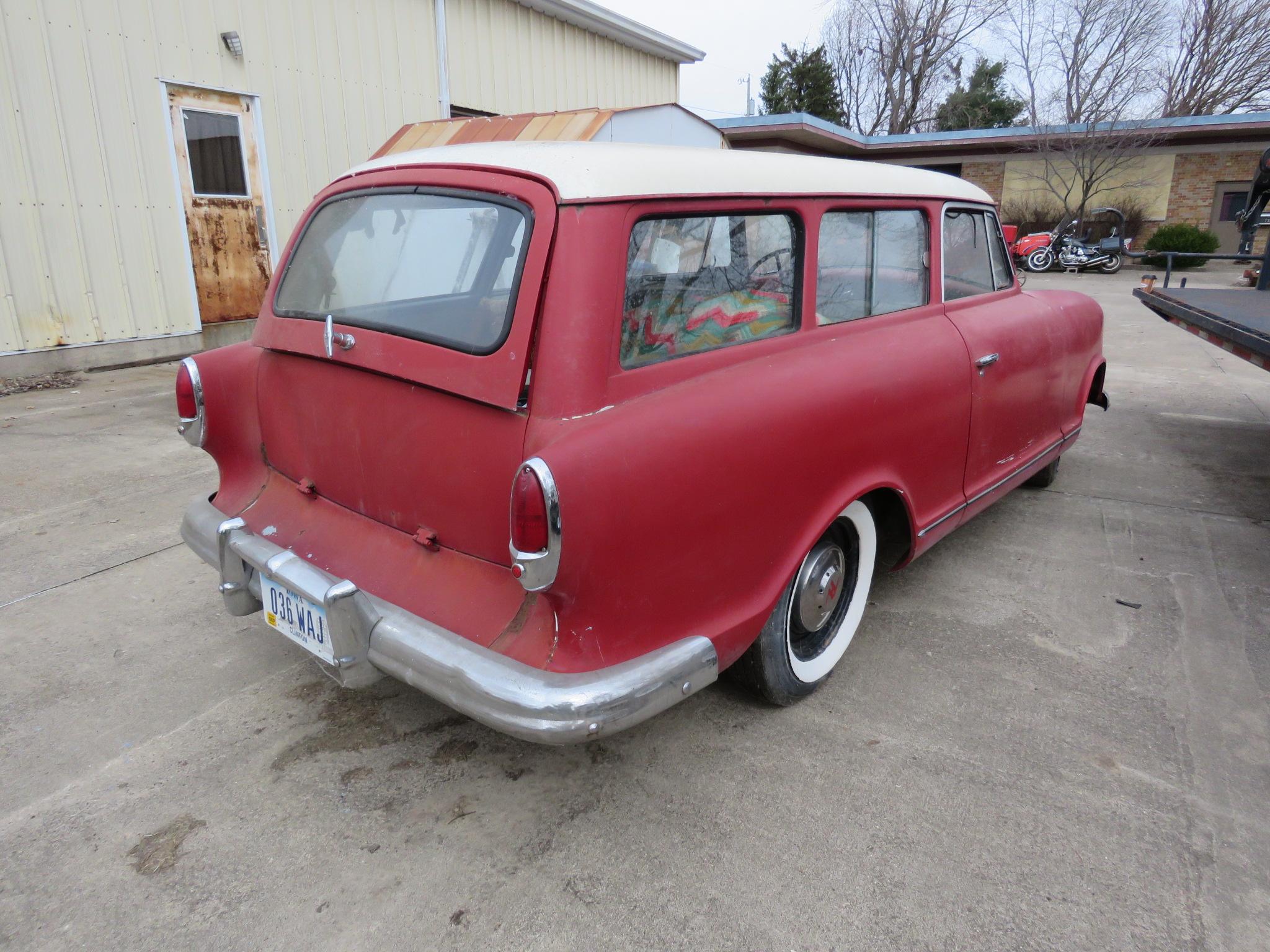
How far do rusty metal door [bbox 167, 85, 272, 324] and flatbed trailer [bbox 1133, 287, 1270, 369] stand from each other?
790 cm

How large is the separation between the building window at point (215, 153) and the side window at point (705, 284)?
7.02 meters

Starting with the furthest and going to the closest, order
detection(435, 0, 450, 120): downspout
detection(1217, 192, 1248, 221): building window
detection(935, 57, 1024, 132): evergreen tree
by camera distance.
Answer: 1. detection(935, 57, 1024, 132): evergreen tree
2. detection(1217, 192, 1248, 221): building window
3. detection(435, 0, 450, 120): downspout

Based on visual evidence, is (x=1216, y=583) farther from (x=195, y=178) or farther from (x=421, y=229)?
(x=195, y=178)

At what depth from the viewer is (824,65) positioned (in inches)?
1516

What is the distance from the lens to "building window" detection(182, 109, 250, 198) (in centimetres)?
746

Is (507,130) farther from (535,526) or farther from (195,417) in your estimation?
(535,526)

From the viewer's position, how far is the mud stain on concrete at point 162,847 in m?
1.97

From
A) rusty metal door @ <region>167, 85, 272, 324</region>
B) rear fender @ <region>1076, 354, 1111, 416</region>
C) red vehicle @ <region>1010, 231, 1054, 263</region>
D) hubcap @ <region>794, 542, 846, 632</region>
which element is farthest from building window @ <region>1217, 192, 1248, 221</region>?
hubcap @ <region>794, 542, 846, 632</region>

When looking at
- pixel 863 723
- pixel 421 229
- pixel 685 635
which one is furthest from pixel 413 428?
pixel 863 723

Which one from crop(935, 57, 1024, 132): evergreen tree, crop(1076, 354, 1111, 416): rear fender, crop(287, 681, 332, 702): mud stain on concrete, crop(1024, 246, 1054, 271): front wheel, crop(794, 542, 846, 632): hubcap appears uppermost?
crop(935, 57, 1024, 132): evergreen tree

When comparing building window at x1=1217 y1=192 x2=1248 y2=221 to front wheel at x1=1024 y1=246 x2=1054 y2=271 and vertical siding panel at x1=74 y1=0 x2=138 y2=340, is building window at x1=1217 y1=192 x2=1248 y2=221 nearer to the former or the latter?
front wheel at x1=1024 y1=246 x2=1054 y2=271

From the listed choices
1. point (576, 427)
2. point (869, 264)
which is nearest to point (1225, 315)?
point (869, 264)

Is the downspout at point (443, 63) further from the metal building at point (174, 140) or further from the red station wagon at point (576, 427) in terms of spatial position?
the red station wagon at point (576, 427)

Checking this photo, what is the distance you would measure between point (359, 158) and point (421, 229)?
297 inches
